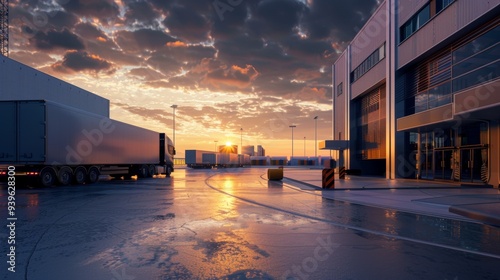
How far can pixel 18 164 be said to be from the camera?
1742cm

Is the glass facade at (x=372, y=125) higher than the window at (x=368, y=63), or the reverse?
the window at (x=368, y=63)

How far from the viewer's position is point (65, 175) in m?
19.8

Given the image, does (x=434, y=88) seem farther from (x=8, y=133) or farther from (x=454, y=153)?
(x=8, y=133)

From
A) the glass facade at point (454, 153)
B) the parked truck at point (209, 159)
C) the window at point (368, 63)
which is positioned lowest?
the parked truck at point (209, 159)

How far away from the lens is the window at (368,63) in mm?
31403

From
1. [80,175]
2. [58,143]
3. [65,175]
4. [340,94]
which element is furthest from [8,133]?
[340,94]

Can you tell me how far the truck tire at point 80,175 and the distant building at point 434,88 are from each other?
848 inches

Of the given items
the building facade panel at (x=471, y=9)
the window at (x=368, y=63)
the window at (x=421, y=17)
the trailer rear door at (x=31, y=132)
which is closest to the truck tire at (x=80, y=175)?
the trailer rear door at (x=31, y=132)

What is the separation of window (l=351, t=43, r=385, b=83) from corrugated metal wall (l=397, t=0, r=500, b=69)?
168 inches

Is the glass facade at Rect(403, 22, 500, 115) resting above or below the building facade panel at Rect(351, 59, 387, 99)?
below

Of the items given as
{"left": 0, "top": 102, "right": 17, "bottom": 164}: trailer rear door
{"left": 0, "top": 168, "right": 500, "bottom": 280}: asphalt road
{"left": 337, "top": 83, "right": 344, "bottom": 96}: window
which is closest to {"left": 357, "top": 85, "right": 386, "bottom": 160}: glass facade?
{"left": 337, "top": 83, "right": 344, "bottom": 96}: window

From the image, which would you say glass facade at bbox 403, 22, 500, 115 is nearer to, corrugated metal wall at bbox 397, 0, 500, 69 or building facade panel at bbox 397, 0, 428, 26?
corrugated metal wall at bbox 397, 0, 500, 69

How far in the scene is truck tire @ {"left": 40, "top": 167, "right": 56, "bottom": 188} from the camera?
18.1 metres

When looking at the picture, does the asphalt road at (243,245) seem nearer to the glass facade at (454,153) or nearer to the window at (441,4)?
the glass facade at (454,153)
